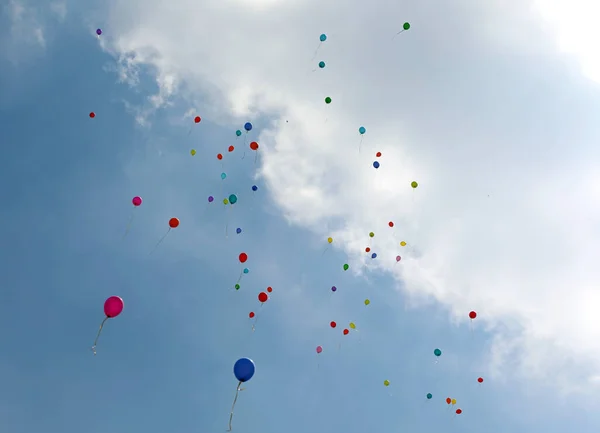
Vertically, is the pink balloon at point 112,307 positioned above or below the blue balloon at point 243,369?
above

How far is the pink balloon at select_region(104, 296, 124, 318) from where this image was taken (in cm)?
1361

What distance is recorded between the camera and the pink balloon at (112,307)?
13609 mm

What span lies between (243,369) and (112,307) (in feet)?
13.9

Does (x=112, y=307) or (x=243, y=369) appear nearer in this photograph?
(x=243, y=369)

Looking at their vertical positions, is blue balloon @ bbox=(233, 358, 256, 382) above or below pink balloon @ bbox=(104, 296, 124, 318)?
below

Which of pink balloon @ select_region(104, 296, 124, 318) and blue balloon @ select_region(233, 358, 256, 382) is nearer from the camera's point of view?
blue balloon @ select_region(233, 358, 256, 382)

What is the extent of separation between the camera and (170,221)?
55.0 ft

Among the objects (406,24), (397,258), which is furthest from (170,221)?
(406,24)

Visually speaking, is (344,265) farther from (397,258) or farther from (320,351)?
(320,351)

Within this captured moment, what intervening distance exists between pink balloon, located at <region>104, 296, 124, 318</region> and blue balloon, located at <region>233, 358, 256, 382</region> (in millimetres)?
3876

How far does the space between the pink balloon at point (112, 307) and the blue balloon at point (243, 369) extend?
12.7 feet

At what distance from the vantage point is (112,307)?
13633 millimetres

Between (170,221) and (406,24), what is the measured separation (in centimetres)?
1118

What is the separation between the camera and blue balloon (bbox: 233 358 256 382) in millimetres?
12766
